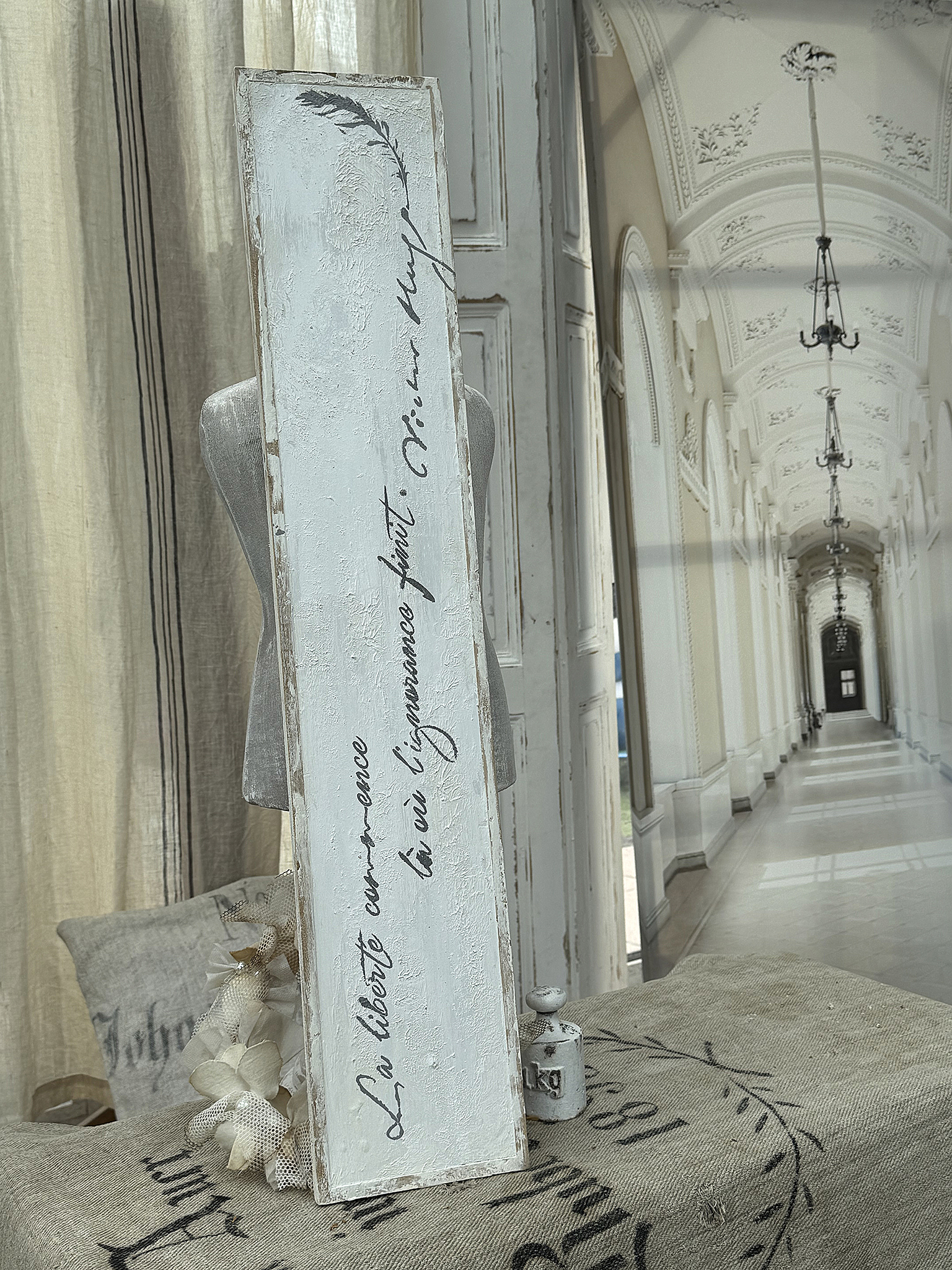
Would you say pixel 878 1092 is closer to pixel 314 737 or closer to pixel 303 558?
pixel 314 737

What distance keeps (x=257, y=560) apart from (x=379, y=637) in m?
0.35

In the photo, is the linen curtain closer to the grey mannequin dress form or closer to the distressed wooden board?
the grey mannequin dress form

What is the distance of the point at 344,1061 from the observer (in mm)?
917

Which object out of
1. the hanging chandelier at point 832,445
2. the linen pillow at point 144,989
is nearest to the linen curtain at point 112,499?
the linen pillow at point 144,989

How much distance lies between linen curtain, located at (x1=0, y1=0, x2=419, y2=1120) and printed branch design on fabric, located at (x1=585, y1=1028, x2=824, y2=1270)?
130 cm

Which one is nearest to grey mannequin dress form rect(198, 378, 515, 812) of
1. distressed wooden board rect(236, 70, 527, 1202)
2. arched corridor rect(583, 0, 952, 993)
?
distressed wooden board rect(236, 70, 527, 1202)

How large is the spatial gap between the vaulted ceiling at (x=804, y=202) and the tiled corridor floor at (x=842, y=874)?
1.70 ft

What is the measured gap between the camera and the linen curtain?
1.92 m

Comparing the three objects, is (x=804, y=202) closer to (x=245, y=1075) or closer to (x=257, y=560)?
(x=257, y=560)

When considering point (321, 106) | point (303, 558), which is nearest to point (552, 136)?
point (321, 106)

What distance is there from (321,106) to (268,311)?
209 millimetres

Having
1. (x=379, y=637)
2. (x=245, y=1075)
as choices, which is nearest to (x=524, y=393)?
(x=379, y=637)

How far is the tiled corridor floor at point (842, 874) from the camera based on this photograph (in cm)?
223

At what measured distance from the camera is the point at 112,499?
80.0 inches
